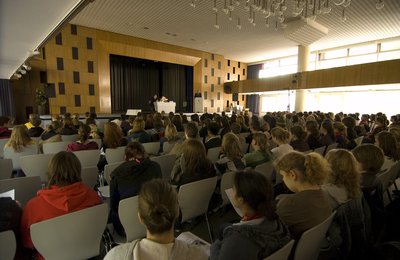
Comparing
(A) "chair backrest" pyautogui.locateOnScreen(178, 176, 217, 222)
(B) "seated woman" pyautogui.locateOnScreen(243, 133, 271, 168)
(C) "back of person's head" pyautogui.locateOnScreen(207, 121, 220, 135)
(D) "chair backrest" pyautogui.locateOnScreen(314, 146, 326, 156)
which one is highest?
(C) "back of person's head" pyautogui.locateOnScreen(207, 121, 220, 135)

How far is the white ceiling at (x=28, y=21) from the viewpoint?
357 centimetres

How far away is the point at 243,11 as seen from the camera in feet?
30.3

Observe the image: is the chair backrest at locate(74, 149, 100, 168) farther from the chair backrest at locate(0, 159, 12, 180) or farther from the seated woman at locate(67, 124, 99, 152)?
the chair backrest at locate(0, 159, 12, 180)

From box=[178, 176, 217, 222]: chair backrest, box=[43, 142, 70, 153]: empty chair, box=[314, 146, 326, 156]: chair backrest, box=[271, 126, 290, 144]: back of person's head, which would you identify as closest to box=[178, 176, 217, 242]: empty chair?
box=[178, 176, 217, 222]: chair backrest

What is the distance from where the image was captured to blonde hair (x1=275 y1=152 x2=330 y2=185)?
1.70m

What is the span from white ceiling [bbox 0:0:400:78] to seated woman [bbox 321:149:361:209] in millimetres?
4285

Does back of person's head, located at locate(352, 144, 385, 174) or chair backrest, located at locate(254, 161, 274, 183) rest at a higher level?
back of person's head, located at locate(352, 144, 385, 174)

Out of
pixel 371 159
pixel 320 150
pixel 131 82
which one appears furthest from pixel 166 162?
pixel 131 82

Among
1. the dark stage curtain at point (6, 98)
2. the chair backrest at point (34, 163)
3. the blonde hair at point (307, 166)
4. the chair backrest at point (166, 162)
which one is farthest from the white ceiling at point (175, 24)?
the blonde hair at point (307, 166)

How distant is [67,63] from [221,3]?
8.04 metres

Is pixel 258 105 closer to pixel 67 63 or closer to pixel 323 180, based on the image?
pixel 67 63

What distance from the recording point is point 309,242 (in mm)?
1418

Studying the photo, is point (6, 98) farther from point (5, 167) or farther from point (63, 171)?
point (63, 171)

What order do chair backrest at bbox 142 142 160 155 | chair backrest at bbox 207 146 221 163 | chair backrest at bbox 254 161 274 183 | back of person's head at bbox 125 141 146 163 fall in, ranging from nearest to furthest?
back of person's head at bbox 125 141 146 163, chair backrest at bbox 254 161 274 183, chair backrest at bbox 207 146 221 163, chair backrest at bbox 142 142 160 155
